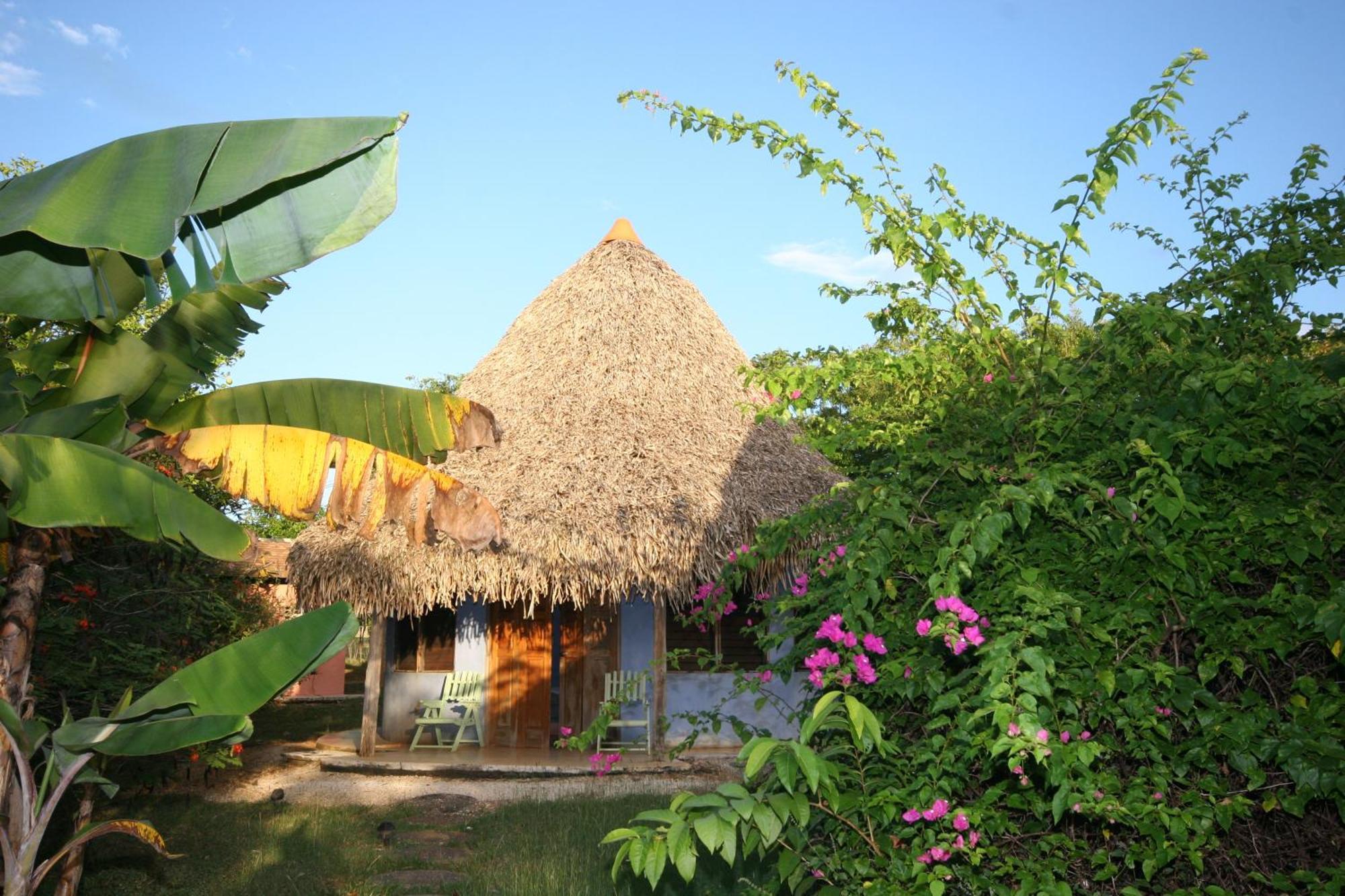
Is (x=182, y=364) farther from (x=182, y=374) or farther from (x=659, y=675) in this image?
(x=659, y=675)

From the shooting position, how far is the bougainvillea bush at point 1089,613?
248cm

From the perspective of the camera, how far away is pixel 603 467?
11273mm

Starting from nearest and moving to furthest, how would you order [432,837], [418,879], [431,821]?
[418,879], [432,837], [431,821]

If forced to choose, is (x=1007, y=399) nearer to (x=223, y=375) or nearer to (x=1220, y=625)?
(x=1220, y=625)

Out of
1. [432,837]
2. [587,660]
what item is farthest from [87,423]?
[587,660]

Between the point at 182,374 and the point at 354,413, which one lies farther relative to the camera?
the point at 354,413

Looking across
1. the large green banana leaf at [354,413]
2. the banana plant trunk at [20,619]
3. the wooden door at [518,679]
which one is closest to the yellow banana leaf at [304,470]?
the large green banana leaf at [354,413]

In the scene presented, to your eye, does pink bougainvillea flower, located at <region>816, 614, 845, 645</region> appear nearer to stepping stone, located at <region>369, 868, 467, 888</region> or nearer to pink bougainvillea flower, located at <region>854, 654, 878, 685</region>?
pink bougainvillea flower, located at <region>854, 654, 878, 685</region>

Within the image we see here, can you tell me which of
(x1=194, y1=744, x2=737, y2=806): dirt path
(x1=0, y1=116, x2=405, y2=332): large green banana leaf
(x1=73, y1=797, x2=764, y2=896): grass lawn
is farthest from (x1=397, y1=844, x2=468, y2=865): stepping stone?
(x1=0, y1=116, x2=405, y2=332): large green banana leaf

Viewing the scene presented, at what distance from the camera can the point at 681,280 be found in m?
14.9

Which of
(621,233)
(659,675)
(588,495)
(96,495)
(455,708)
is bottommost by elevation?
(455,708)

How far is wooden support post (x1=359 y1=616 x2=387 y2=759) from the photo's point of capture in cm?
1166

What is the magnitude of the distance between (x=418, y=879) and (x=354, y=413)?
2772 millimetres

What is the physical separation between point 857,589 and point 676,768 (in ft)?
28.0
